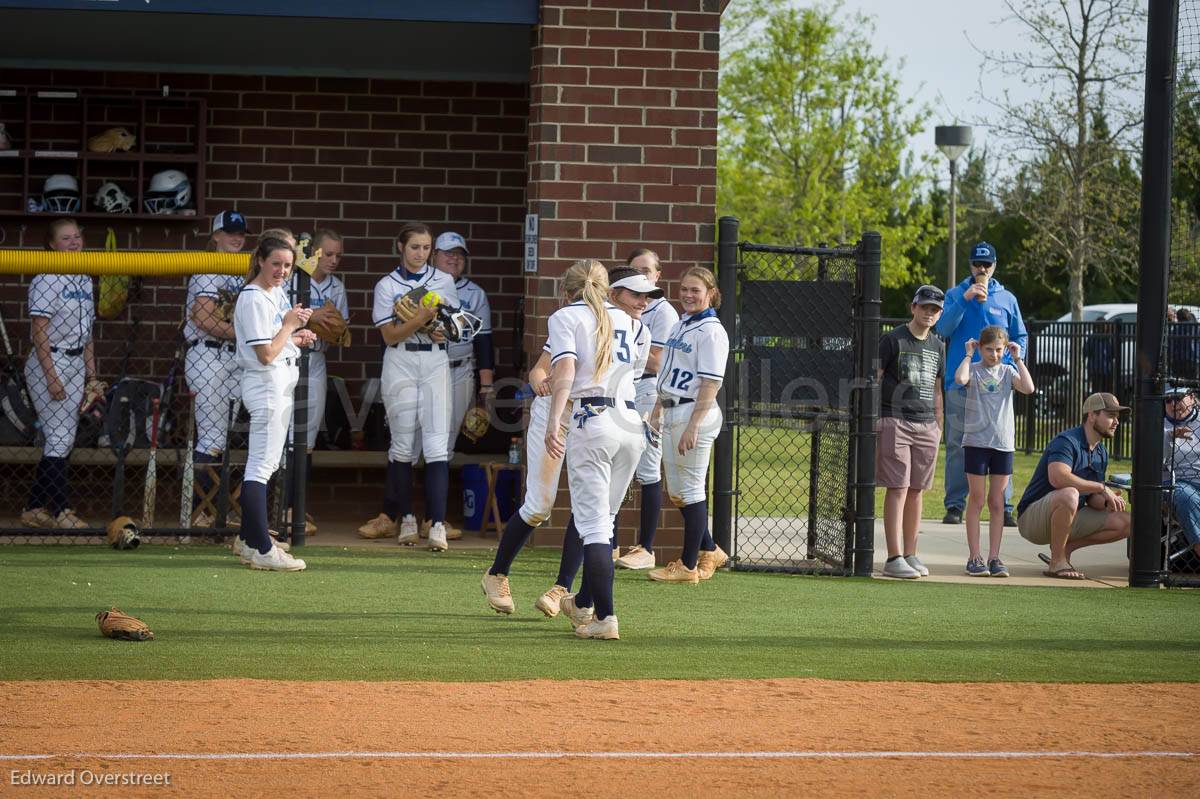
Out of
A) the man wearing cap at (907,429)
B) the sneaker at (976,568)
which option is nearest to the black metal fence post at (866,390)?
the man wearing cap at (907,429)

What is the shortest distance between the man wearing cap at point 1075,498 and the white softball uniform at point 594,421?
13.2 ft

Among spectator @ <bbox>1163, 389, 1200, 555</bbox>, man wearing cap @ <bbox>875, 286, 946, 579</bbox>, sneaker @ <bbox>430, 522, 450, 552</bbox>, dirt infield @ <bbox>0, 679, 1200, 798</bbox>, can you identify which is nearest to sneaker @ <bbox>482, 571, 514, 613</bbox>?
dirt infield @ <bbox>0, 679, 1200, 798</bbox>

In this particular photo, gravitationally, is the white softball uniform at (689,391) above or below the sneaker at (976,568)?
above

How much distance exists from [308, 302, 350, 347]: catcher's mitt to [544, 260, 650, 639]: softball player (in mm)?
3626

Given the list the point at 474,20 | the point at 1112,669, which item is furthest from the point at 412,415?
the point at 1112,669

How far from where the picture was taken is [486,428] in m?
11.1

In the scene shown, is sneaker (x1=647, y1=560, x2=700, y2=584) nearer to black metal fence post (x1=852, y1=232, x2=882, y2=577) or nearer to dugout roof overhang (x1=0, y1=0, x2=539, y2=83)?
black metal fence post (x1=852, y1=232, x2=882, y2=577)

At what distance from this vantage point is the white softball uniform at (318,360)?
1109 centimetres

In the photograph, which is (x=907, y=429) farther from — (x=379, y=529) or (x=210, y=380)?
(x=210, y=380)

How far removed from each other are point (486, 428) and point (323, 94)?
336cm

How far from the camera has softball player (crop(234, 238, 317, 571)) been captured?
29.9ft

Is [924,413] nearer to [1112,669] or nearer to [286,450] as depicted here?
[1112,669]

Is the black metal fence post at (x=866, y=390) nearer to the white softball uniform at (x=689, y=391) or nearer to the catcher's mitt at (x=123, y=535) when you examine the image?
the white softball uniform at (x=689, y=391)

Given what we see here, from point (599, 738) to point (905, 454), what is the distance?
200 inches
